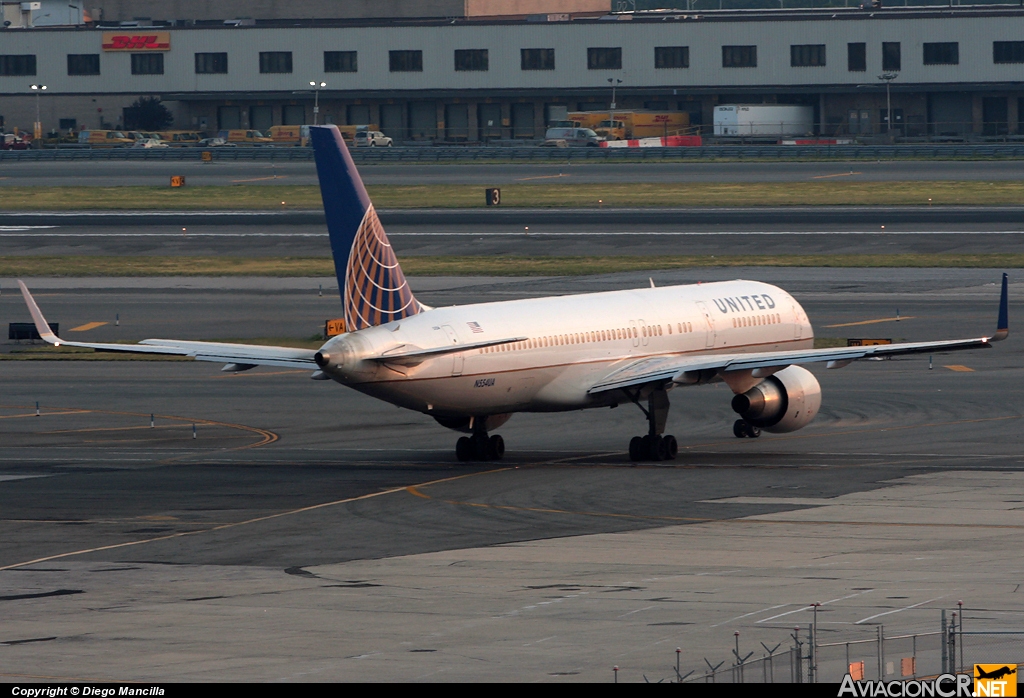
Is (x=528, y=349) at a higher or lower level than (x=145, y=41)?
lower

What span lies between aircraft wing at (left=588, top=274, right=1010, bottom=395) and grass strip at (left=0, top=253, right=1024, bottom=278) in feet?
159

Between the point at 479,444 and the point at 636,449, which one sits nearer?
the point at 636,449

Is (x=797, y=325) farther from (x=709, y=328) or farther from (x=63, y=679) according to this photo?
(x=63, y=679)

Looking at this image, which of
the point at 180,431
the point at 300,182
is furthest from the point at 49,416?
the point at 300,182

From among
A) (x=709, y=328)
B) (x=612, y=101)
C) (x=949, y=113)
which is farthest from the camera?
(x=612, y=101)

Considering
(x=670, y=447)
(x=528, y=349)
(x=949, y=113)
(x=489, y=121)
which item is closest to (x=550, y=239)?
(x=670, y=447)

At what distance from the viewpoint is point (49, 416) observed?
56688 millimetres

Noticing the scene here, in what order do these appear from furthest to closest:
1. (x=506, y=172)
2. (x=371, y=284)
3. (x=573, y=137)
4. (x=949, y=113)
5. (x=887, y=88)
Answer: (x=573, y=137), (x=949, y=113), (x=887, y=88), (x=506, y=172), (x=371, y=284)

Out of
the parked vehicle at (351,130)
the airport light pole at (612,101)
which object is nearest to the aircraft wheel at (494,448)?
the airport light pole at (612,101)

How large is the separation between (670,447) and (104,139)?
16246 centimetres

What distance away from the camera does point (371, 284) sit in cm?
4272

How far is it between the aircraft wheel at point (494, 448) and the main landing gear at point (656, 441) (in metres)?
3.96

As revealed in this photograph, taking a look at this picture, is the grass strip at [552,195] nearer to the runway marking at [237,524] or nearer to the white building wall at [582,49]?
the white building wall at [582,49]

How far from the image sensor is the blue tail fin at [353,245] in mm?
42625
